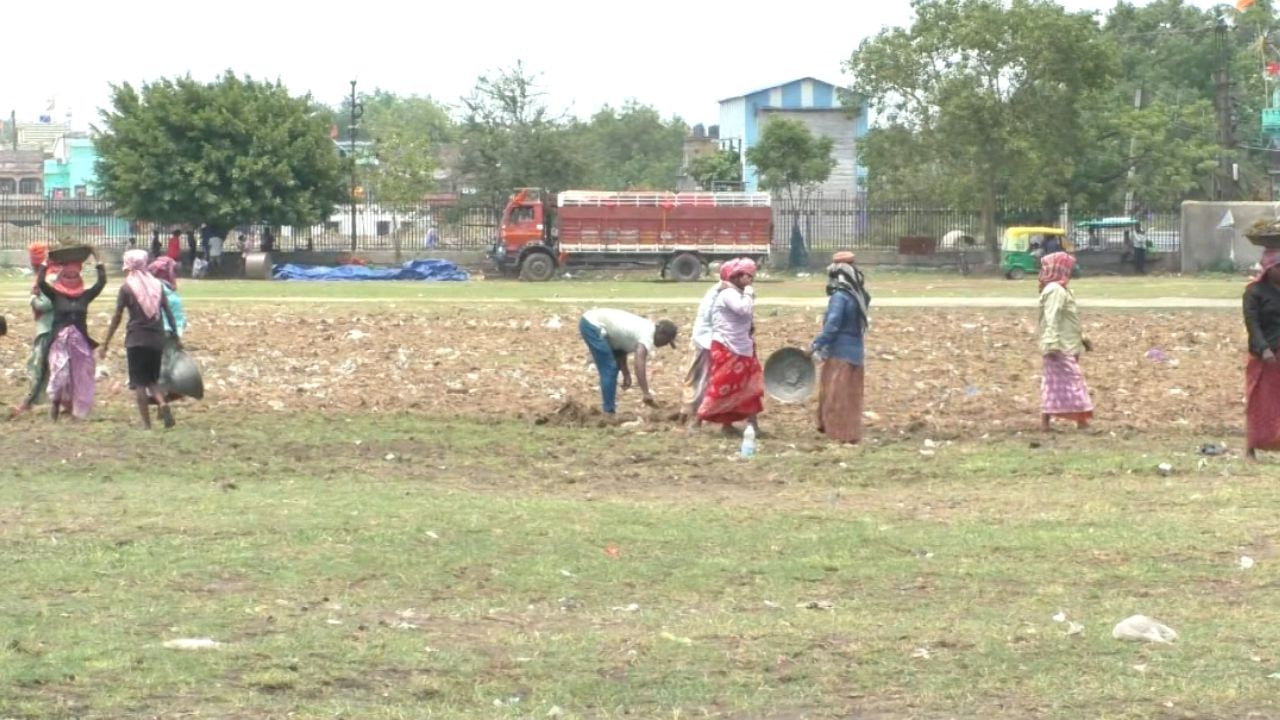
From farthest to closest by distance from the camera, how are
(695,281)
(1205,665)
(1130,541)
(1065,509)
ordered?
(695,281), (1065,509), (1130,541), (1205,665)

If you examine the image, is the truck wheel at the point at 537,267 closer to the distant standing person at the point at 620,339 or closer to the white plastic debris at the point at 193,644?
the distant standing person at the point at 620,339

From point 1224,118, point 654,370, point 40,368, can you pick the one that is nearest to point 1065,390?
point 654,370

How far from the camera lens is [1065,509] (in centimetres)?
1162

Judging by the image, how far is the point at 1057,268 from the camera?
53.1ft

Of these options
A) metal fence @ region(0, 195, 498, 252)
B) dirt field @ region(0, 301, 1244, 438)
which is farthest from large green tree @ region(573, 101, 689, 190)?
dirt field @ region(0, 301, 1244, 438)

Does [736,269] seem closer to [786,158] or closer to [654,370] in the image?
[654,370]

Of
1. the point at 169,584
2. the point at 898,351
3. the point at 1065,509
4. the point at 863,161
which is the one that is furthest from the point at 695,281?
the point at 169,584

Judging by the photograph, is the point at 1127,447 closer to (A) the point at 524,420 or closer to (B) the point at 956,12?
(A) the point at 524,420

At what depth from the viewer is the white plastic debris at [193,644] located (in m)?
7.38

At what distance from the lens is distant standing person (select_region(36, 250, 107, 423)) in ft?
51.8

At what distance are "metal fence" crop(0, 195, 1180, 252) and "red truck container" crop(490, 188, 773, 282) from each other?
215 inches

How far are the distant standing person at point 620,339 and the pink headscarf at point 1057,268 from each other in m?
3.18

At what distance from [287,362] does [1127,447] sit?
32.7 feet

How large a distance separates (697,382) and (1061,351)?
3057 millimetres
